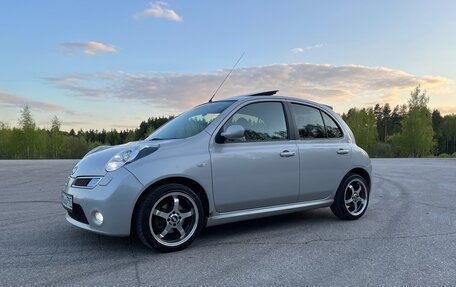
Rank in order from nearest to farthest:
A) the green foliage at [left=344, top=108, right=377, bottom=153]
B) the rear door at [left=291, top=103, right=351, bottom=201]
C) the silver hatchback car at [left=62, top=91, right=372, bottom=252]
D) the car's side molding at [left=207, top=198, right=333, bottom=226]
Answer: the silver hatchback car at [left=62, top=91, right=372, bottom=252], the car's side molding at [left=207, top=198, right=333, bottom=226], the rear door at [left=291, top=103, right=351, bottom=201], the green foliage at [left=344, top=108, right=377, bottom=153]

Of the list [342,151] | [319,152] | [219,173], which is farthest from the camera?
[342,151]

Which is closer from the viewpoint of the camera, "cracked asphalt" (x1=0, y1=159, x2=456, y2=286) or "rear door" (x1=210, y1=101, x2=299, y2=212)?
"cracked asphalt" (x1=0, y1=159, x2=456, y2=286)

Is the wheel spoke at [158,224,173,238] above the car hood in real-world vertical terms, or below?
below

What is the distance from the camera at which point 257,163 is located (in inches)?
190

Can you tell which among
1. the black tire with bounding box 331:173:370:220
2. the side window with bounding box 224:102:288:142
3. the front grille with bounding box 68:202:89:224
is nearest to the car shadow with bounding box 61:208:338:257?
the black tire with bounding box 331:173:370:220

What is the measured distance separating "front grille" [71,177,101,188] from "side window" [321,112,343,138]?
3.39 metres

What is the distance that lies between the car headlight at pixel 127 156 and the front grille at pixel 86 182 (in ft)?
0.64

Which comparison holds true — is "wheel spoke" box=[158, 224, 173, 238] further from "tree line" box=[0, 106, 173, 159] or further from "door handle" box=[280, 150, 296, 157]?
"tree line" box=[0, 106, 173, 159]

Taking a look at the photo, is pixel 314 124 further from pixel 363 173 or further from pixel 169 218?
pixel 169 218

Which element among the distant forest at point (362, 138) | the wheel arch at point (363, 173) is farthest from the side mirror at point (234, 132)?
the distant forest at point (362, 138)

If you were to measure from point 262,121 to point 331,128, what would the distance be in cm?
135

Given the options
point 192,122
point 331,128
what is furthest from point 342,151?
point 192,122

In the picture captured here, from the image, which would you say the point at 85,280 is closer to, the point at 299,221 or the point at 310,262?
the point at 310,262

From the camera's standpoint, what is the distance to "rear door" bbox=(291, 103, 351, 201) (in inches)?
210
